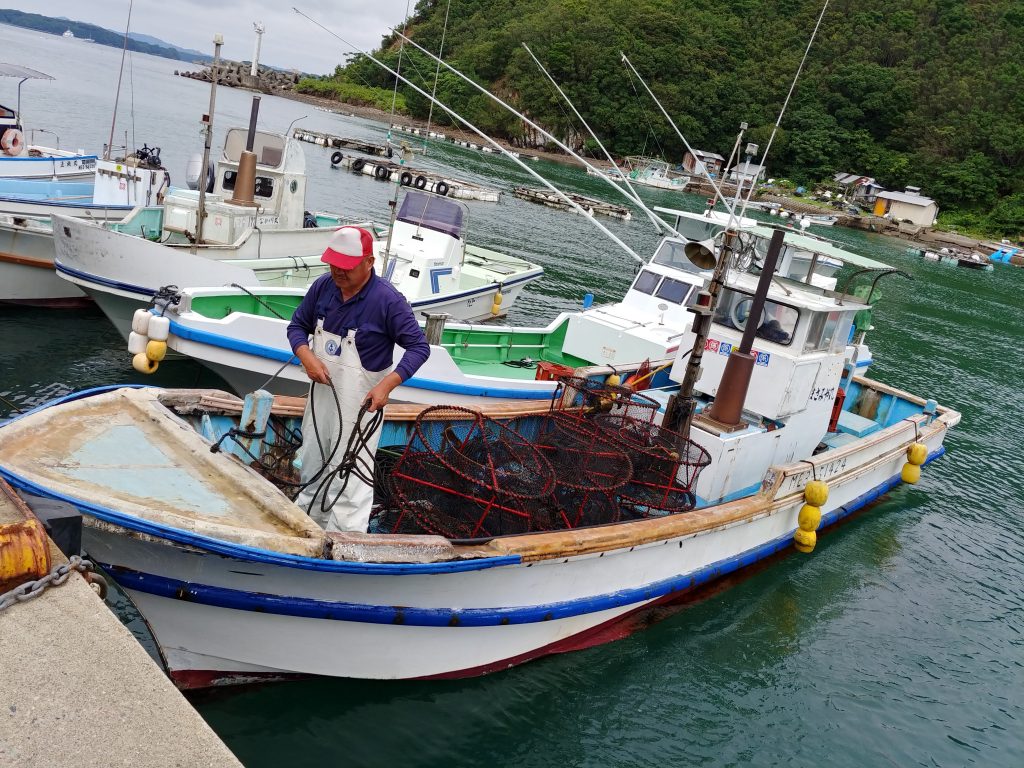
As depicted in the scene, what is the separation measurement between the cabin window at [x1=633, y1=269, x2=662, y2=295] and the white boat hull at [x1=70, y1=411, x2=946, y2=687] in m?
7.07

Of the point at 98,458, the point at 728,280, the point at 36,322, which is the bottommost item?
the point at 36,322

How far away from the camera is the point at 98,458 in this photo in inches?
204

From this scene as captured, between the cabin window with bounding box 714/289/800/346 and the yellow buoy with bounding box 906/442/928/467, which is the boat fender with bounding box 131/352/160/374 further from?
the yellow buoy with bounding box 906/442/928/467

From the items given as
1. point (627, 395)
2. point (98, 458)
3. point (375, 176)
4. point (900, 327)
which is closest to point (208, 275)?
point (627, 395)

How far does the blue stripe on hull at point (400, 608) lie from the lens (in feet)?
17.1

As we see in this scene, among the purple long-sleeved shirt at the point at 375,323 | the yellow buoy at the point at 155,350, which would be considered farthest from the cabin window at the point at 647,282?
the purple long-sleeved shirt at the point at 375,323

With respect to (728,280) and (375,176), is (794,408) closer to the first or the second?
(728,280)

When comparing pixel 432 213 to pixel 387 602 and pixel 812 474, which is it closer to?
pixel 812 474

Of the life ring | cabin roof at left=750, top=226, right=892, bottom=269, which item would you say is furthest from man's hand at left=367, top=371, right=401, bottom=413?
the life ring

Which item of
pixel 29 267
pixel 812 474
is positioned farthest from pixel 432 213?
pixel 812 474

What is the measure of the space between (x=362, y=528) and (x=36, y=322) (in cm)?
1111

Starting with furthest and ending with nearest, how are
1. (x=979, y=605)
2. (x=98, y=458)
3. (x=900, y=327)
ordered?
(x=900, y=327)
(x=979, y=605)
(x=98, y=458)

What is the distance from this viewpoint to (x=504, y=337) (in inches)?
530

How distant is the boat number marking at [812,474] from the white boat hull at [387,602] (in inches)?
40.6
